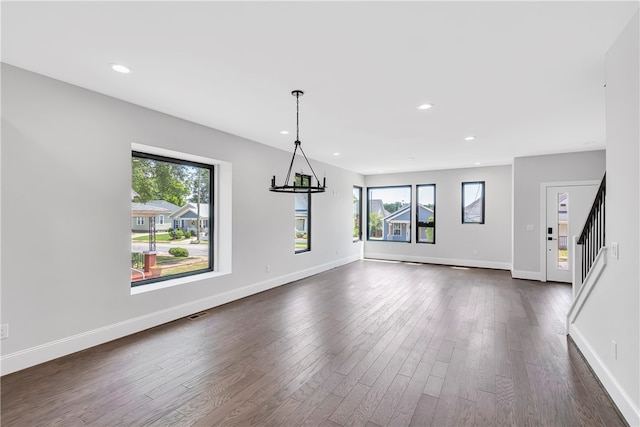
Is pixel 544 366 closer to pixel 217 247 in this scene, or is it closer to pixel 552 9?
pixel 552 9

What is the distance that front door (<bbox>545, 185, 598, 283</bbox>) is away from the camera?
19.4ft

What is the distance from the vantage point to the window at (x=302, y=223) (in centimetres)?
654

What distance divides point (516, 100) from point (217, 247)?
4.45 metres

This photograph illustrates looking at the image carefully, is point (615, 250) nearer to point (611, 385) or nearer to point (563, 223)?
point (611, 385)

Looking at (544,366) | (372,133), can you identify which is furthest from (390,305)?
(372,133)

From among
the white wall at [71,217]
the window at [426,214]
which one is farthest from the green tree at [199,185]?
the window at [426,214]

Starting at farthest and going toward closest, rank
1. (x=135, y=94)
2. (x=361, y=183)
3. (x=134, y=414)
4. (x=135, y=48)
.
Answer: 1. (x=361, y=183)
2. (x=135, y=94)
3. (x=135, y=48)
4. (x=134, y=414)

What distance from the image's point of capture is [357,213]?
927 cm

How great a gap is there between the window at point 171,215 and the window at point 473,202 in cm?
639

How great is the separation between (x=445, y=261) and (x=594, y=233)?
512cm

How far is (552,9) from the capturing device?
1839mm

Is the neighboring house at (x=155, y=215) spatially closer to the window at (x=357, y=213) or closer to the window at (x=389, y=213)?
the window at (x=357, y=213)

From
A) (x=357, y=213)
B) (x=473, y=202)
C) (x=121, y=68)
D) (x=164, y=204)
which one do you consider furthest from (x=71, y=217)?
(x=473, y=202)

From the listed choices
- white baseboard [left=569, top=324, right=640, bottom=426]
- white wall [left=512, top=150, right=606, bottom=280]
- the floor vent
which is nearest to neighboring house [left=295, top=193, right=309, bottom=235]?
the floor vent
